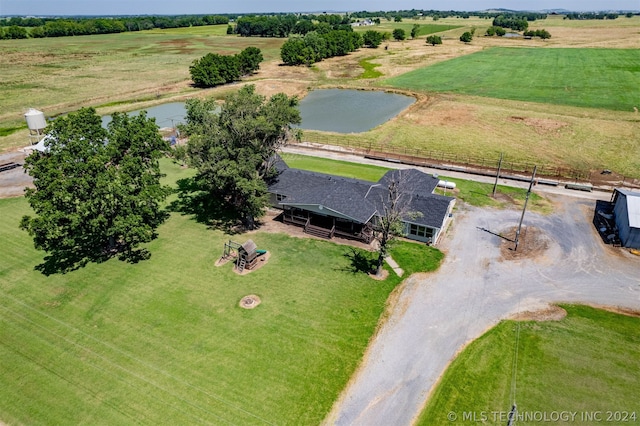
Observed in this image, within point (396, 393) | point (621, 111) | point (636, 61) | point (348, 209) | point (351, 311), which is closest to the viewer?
point (396, 393)

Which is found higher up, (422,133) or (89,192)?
(89,192)

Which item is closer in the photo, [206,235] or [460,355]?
[460,355]

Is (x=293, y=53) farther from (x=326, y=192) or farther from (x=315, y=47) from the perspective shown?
(x=326, y=192)

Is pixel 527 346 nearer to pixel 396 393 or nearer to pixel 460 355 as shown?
pixel 460 355

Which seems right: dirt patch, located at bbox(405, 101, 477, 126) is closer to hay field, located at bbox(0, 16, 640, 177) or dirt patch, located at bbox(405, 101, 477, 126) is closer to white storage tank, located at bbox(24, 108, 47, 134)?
hay field, located at bbox(0, 16, 640, 177)

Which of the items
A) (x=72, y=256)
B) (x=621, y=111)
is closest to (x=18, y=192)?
(x=72, y=256)

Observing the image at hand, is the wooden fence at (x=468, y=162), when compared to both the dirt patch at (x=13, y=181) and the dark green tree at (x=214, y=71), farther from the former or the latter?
the dark green tree at (x=214, y=71)

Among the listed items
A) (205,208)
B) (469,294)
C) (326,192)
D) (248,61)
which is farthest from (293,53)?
(469,294)
